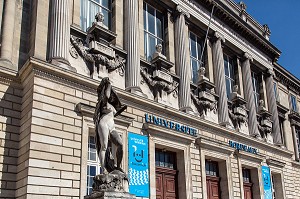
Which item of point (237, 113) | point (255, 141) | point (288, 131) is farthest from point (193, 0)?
point (288, 131)

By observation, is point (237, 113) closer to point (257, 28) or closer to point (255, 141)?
point (255, 141)

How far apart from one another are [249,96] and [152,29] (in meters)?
8.49

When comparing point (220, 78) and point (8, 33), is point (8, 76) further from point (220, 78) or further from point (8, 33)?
point (220, 78)

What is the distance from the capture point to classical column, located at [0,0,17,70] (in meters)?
12.7

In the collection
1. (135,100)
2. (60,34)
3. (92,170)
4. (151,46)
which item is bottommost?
(92,170)

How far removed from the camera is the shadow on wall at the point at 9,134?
38.6 feet

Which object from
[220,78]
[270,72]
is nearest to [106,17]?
[220,78]

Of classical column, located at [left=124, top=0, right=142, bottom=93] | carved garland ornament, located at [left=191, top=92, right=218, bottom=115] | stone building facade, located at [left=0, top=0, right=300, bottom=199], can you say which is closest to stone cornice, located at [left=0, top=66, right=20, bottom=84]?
stone building facade, located at [left=0, top=0, right=300, bottom=199]

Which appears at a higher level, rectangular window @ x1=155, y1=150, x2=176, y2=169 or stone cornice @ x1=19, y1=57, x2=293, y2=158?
stone cornice @ x1=19, y1=57, x2=293, y2=158

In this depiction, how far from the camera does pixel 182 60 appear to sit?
1891 centimetres

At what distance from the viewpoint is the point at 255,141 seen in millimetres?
22453

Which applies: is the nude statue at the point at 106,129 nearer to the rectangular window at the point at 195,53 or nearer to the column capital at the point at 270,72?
the rectangular window at the point at 195,53

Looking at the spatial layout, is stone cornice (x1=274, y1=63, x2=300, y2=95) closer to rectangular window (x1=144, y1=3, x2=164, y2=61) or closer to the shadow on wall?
rectangular window (x1=144, y1=3, x2=164, y2=61)

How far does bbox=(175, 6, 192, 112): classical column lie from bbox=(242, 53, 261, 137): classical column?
616 centimetres
